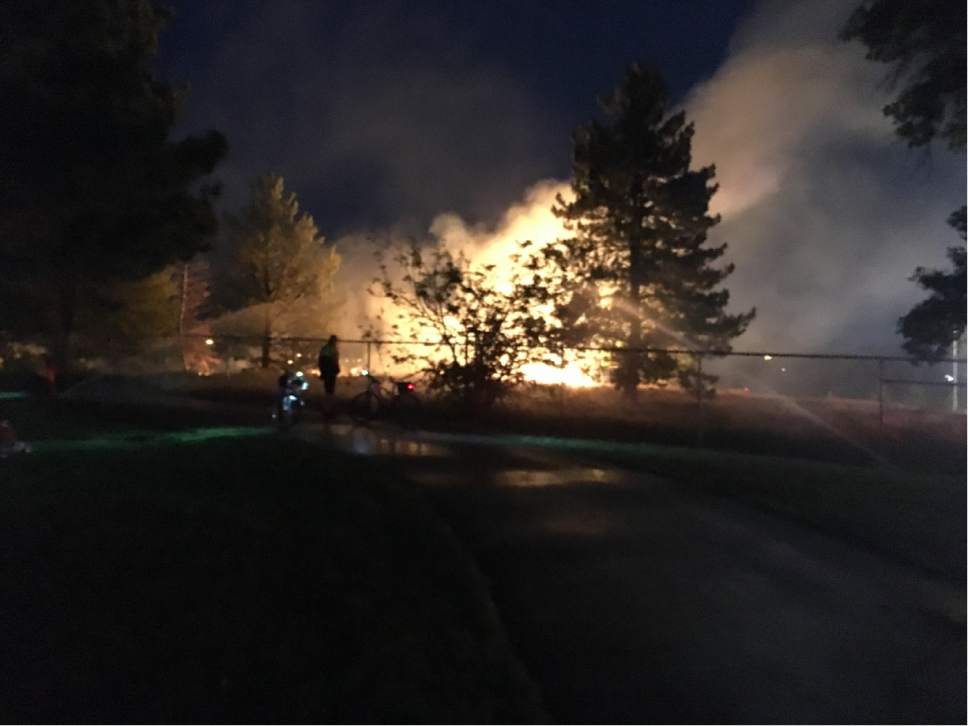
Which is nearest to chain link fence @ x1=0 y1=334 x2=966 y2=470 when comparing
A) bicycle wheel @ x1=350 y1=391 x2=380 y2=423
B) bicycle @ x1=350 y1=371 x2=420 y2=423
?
bicycle @ x1=350 y1=371 x2=420 y2=423

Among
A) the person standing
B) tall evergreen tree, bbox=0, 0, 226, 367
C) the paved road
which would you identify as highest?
tall evergreen tree, bbox=0, 0, 226, 367

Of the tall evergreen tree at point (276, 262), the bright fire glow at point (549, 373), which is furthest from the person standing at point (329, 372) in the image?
the tall evergreen tree at point (276, 262)

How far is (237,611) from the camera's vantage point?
5.99 m

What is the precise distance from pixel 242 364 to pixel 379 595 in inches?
1040

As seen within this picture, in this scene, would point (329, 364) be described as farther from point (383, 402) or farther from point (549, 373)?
point (549, 373)

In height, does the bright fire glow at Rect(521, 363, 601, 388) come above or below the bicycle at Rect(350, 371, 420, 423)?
above

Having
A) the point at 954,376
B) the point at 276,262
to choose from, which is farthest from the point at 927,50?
the point at 276,262

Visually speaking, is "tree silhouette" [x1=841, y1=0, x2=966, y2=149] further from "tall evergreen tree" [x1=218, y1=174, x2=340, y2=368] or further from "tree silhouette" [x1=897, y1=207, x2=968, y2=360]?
"tall evergreen tree" [x1=218, y1=174, x2=340, y2=368]

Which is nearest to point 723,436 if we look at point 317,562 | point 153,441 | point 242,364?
point 153,441

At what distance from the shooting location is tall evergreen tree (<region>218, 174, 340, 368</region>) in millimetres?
40500

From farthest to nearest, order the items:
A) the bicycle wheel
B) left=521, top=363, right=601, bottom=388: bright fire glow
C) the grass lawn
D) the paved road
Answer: left=521, top=363, right=601, bottom=388: bright fire glow < the bicycle wheel < the paved road < the grass lawn

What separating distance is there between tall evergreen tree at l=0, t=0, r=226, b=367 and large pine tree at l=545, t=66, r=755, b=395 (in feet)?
39.8

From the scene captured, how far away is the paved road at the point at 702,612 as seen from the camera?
570cm

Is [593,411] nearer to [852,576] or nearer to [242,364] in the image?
[852,576]
